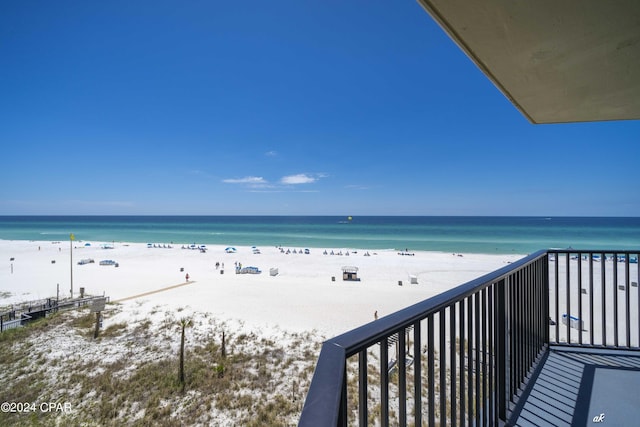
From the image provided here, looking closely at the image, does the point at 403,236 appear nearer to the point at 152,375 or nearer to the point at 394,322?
the point at 152,375

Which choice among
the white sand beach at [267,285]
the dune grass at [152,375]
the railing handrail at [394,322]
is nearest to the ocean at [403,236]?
the white sand beach at [267,285]

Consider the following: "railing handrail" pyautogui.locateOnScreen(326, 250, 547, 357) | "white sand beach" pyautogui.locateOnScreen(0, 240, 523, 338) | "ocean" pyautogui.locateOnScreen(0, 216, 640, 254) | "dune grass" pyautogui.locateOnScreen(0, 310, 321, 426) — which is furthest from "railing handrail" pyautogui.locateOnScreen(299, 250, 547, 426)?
"ocean" pyautogui.locateOnScreen(0, 216, 640, 254)

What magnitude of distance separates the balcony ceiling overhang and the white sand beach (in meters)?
8.34

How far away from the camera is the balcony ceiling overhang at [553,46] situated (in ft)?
4.42

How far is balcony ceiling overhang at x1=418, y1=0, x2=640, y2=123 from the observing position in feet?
4.42

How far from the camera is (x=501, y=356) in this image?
182cm

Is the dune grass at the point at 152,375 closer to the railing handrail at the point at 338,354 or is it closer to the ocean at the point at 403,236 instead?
the railing handrail at the point at 338,354

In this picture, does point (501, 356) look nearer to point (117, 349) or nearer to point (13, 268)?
point (117, 349)

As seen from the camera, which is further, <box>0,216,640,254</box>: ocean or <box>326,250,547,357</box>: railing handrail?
<box>0,216,640,254</box>: ocean

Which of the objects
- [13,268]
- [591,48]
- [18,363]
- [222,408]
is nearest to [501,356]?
[591,48]

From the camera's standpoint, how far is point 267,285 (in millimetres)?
15578

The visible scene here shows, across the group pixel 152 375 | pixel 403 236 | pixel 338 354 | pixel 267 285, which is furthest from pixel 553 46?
pixel 403 236

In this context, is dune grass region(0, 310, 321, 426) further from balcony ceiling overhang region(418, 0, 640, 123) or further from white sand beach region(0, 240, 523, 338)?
balcony ceiling overhang region(418, 0, 640, 123)

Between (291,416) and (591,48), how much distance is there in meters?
6.38
